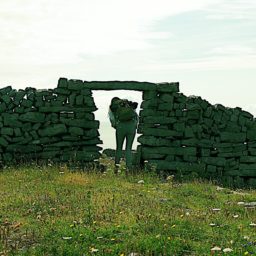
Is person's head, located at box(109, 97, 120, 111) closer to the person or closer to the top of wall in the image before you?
the person

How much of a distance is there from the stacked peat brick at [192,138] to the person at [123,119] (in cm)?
98

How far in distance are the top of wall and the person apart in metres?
1.05

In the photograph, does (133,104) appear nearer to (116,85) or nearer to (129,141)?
(129,141)

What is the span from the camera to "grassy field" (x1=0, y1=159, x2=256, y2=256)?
7250 millimetres

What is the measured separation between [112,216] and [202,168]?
7593mm

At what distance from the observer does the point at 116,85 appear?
53.2ft

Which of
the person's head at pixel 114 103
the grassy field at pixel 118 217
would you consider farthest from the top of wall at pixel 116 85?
the grassy field at pixel 118 217

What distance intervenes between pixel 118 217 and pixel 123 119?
6343mm

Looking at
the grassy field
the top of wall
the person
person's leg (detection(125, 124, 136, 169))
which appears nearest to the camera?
the grassy field

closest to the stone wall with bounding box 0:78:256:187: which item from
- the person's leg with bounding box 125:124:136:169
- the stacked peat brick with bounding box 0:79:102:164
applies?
the stacked peat brick with bounding box 0:79:102:164

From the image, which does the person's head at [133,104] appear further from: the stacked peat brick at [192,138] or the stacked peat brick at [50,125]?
the stacked peat brick at [50,125]

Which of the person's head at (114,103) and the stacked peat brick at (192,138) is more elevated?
the person's head at (114,103)

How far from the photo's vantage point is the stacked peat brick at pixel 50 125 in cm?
1614

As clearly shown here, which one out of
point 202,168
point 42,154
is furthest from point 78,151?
point 202,168
